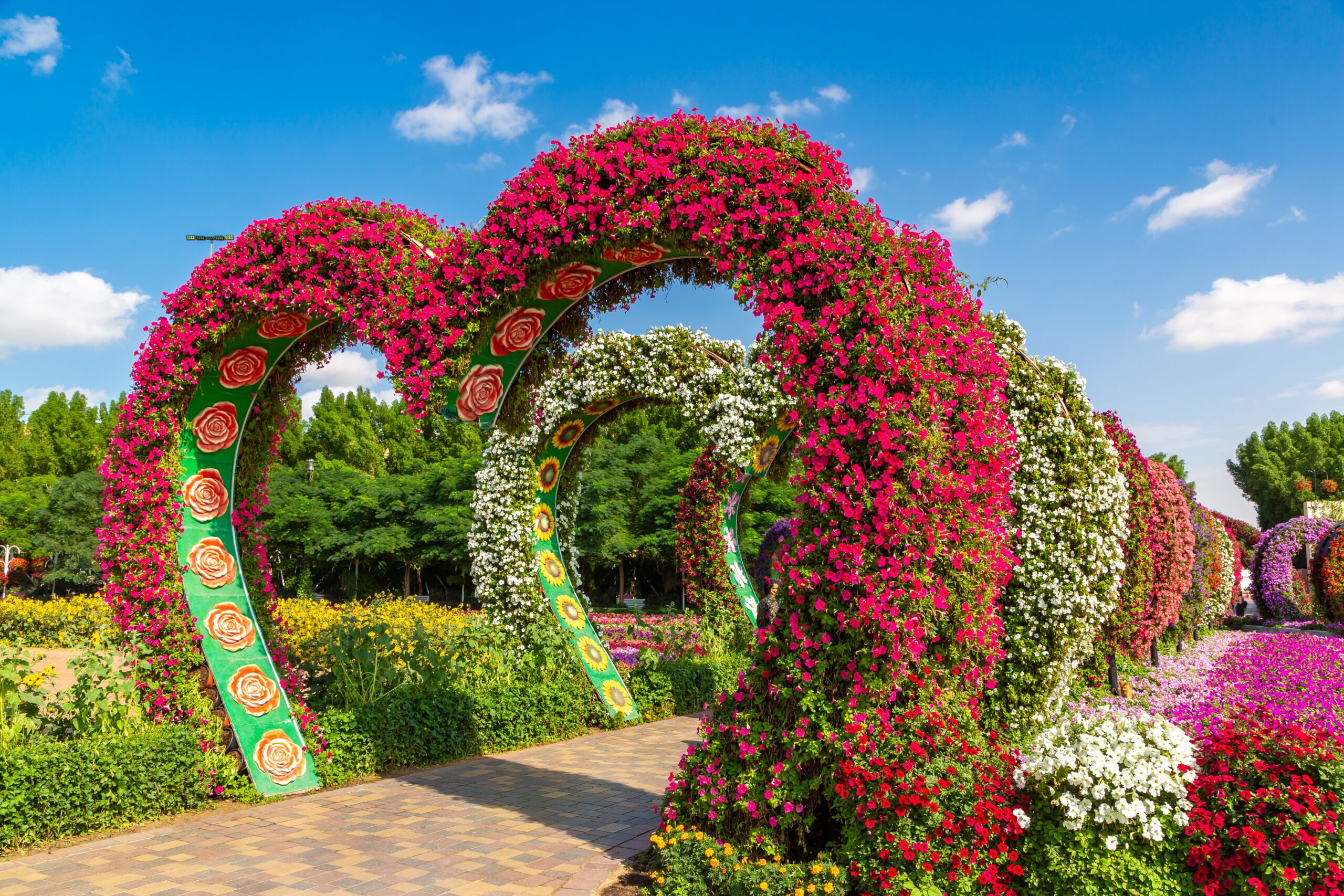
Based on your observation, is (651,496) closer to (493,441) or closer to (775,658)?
(493,441)

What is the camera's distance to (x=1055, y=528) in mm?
5562

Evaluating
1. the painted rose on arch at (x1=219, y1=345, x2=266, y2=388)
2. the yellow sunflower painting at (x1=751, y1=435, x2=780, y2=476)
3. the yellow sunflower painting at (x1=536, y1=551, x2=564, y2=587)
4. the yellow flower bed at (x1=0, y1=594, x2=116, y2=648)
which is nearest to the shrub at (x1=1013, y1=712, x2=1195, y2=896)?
the painted rose on arch at (x1=219, y1=345, x2=266, y2=388)

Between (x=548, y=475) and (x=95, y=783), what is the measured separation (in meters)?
5.36

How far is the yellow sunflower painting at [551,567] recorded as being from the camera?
367 inches

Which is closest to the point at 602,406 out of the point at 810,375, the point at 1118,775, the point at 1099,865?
the point at 810,375

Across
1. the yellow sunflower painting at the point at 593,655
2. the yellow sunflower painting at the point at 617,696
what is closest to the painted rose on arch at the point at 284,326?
the yellow sunflower painting at the point at 593,655

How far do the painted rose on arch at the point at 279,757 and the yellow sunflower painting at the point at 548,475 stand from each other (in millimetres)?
4057

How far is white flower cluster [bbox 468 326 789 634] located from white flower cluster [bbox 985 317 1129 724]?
13.0ft

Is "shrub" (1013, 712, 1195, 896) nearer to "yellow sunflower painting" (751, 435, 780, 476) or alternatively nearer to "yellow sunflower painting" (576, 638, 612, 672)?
"yellow sunflower painting" (576, 638, 612, 672)

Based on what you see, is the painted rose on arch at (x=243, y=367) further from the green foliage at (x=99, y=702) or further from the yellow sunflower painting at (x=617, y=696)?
the yellow sunflower painting at (x=617, y=696)

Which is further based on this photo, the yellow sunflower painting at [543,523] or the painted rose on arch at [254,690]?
the yellow sunflower painting at [543,523]

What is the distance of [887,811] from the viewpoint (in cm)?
359

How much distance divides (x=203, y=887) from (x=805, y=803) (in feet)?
10.2

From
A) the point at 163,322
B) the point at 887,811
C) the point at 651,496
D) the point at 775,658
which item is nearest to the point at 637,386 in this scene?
the point at 163,322
